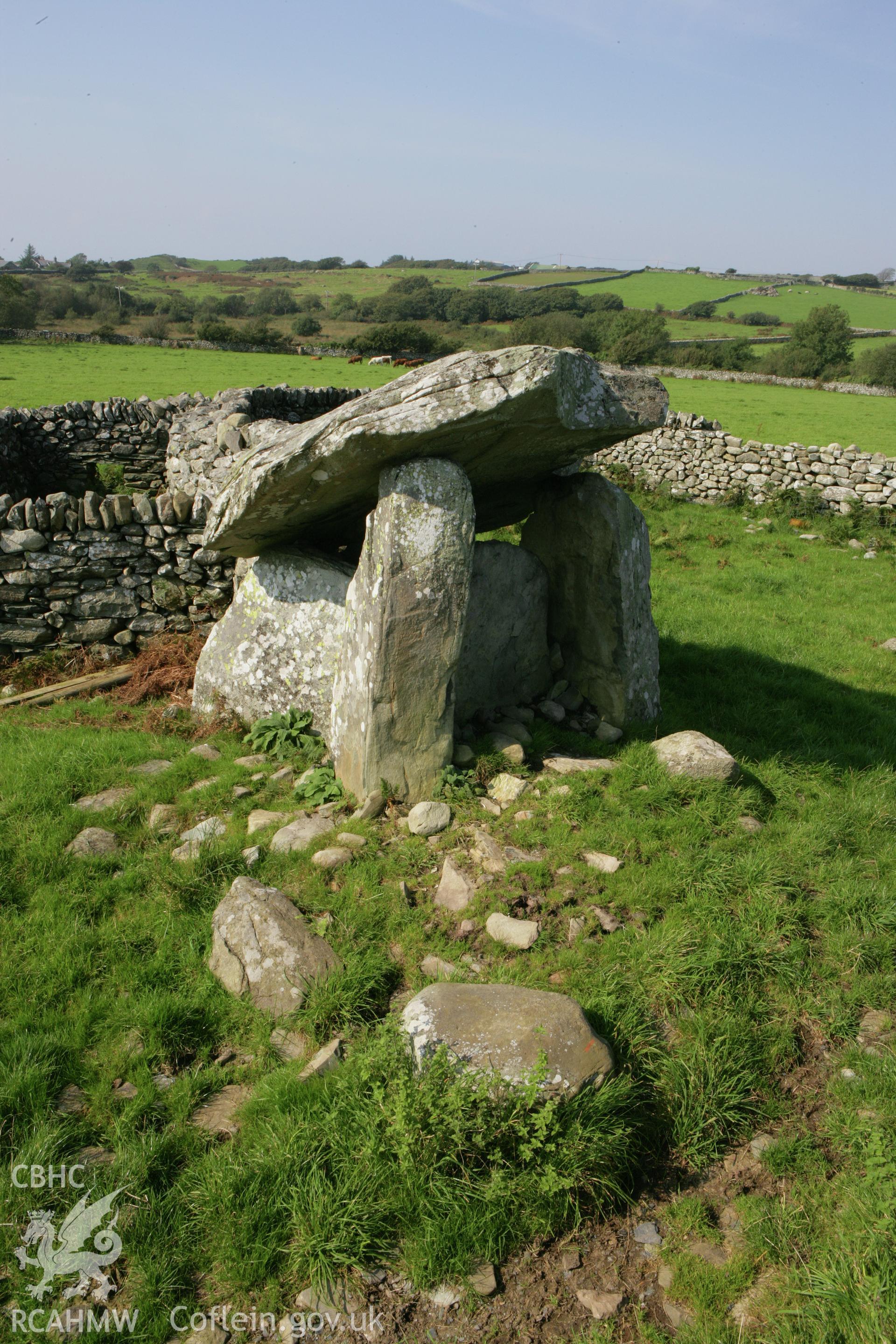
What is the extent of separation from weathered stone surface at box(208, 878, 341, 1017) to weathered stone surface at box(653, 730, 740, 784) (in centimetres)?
307

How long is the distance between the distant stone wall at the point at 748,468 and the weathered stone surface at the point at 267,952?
14289 mm

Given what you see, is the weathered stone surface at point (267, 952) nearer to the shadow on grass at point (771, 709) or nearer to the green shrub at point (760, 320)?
the shadow on grass at point (771, 709)

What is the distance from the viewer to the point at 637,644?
761 centimetres

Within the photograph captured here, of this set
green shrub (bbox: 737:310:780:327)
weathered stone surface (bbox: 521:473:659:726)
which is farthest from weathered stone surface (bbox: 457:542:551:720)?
green shrub (bbox: 737:310:780:327)

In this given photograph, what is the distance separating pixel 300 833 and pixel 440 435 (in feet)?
9.81

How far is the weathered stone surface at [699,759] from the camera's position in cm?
624

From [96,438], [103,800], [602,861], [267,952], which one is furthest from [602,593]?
[96,438]

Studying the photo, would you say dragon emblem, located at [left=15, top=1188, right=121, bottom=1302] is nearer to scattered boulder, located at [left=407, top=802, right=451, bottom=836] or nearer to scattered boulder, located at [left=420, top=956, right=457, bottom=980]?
scattered boulder, located at [left=420, top=956, right=457, bottom=980]

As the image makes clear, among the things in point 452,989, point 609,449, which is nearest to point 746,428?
point 609,449

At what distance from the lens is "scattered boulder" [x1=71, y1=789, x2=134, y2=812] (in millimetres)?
6074

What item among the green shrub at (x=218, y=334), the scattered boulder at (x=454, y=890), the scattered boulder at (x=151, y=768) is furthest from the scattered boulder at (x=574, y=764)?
the green shrub at (x=218, y=334)

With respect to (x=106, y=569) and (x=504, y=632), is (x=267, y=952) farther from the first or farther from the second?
(x=106, y=569)

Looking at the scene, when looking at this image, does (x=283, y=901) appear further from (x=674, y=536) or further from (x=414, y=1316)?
(x=674, y=536)

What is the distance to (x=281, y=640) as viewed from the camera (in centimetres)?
723
